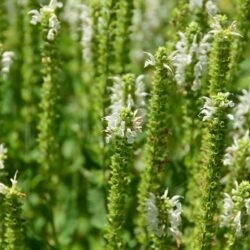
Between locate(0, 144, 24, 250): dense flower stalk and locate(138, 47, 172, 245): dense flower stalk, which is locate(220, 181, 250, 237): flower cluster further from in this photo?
locate(0, 144, 24, 250): dense flower stalk

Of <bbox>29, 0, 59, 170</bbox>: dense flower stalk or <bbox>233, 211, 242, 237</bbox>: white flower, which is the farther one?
<bbox>29, 0, 59, 170</bbox>: dense flower stalk

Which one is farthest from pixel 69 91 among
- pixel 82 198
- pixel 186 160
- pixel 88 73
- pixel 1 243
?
pixel 1 243

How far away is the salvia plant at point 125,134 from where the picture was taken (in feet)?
13.9

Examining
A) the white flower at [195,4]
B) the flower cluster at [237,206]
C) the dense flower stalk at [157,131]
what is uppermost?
the white flower at [195,4]

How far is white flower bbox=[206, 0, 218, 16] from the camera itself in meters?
5.04

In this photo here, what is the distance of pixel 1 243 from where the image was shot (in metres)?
4.41

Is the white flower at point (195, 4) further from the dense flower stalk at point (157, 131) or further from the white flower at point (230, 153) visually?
the white flower at point (230, 153)

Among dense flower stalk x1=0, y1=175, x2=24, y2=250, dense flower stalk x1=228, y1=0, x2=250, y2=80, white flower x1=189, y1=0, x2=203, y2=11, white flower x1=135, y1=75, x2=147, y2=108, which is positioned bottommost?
dense flower stalk x1=0, y1=175, x2=24, y2=250

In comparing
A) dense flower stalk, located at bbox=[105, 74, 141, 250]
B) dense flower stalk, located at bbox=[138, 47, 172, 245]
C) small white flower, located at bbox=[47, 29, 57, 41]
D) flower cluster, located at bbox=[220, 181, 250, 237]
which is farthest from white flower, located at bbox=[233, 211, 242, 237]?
small white flower, located at bbox=[47, 29, 57, 41]

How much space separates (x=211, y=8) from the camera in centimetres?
507

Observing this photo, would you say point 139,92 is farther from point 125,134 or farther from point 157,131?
point 125,134

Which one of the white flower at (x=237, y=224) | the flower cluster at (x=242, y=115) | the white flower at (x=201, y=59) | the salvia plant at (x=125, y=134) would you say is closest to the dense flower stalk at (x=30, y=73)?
the salvia plant at (x=125, y=134)

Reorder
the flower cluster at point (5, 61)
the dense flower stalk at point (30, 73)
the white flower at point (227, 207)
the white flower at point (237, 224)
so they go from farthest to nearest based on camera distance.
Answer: the dense flower stalk at point (30, 73)
the flower cluster at point (5, 61)
the white flower at point (227, 207)
the white flower at point (237, 224)

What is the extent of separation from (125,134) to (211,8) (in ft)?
4.84
